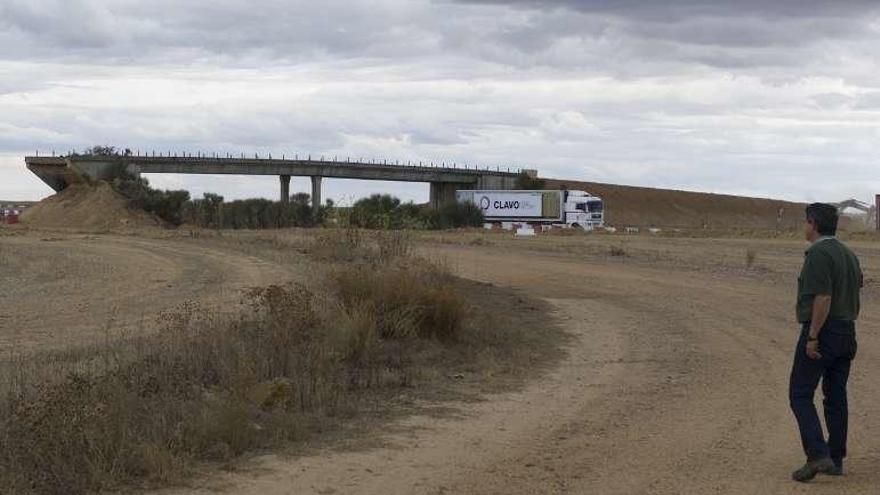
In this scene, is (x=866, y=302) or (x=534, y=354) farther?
→ (x=866, y=302)

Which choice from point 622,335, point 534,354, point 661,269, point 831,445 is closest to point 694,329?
point 622,335

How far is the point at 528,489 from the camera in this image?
7871 mm

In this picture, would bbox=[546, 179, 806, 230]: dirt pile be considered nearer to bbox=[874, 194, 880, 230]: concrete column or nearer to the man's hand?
bbox=[874, 194, 880, 230]: concrete column

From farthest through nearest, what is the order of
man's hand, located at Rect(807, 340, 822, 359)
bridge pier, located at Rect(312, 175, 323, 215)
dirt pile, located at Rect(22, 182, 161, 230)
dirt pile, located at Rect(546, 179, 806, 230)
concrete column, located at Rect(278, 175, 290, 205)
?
1. dirt pile, located at Rect(546, 179, 806, 230)
2. bridge pier, located at Rect(312, 175, 323, 215)
3. concrete column, located at Rect(278, 175, 290, 205)
4. dirt pile, located at Rect(22, 182, 161, 230)
5. man's hand, located at Rect(807, 340, 822, 359)

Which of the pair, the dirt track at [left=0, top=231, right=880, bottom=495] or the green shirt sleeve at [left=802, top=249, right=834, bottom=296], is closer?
the dirt track at [left=0, top=231, right=880, bottom=495]

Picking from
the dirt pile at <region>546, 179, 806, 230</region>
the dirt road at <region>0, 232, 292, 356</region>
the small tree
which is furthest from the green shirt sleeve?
the dirt pile at <region>546, 179, 806, 230</region>

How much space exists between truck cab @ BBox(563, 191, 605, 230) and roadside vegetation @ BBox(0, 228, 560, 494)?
217 ft

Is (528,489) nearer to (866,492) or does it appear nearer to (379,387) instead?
(866,492)

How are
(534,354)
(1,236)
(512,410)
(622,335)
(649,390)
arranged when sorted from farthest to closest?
(1,236)
(622,335)
(534,354)
(649,390)
(512,410)

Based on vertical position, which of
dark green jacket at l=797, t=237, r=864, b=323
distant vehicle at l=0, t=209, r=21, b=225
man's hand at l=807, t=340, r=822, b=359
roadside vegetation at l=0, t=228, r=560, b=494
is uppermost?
dark green jacket at l=797, t=237, r=864, b=323

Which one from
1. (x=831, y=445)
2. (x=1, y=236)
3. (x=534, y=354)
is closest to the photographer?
(x=831, y=445)

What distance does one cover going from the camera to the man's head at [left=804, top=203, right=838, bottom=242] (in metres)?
8.41

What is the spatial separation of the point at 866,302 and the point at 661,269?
10291 millimetres

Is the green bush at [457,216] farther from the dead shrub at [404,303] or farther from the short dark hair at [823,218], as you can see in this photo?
the short dark hair at [823,218]
